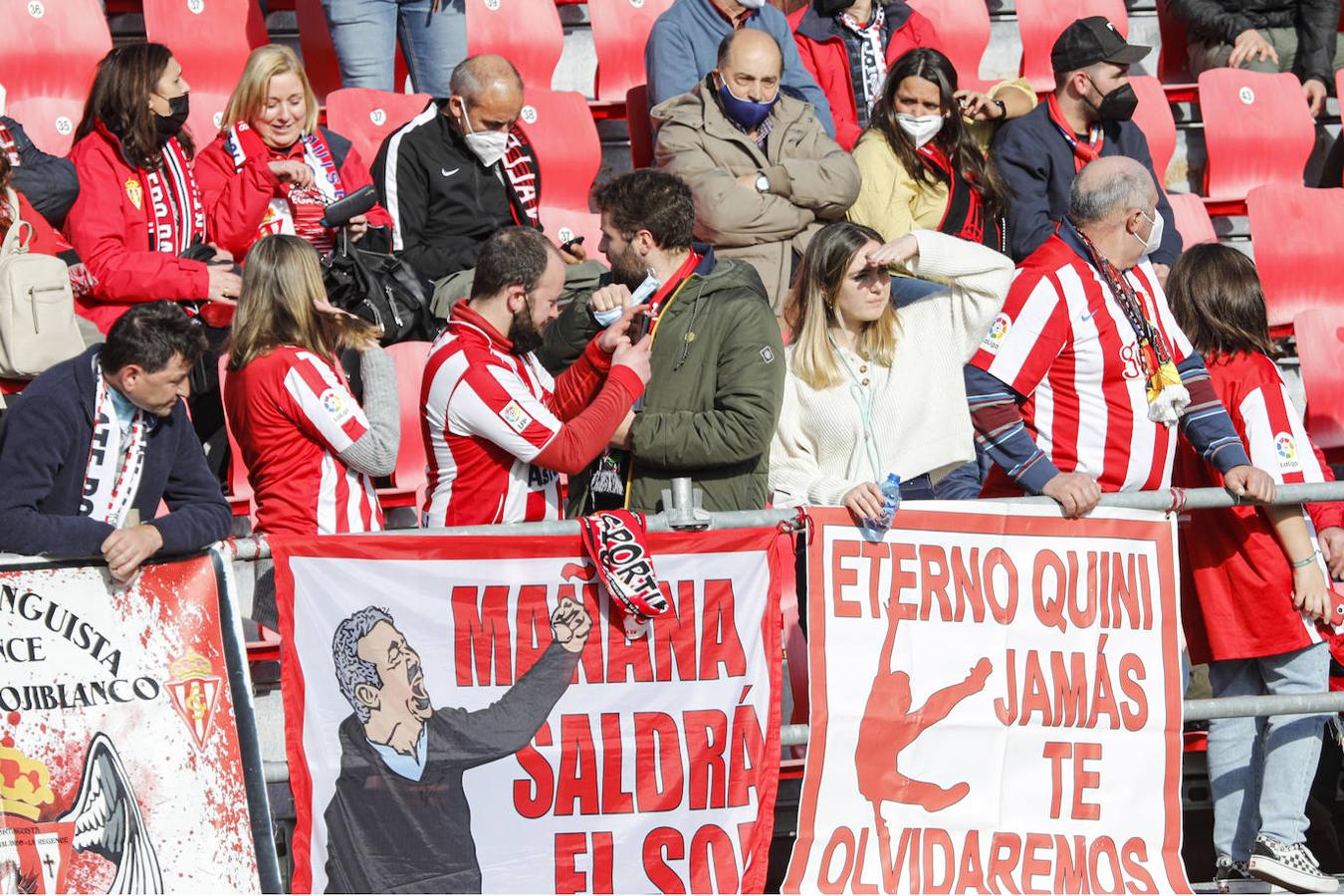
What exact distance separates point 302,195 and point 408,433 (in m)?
0.92

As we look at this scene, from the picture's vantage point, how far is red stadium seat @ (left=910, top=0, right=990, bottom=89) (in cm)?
820

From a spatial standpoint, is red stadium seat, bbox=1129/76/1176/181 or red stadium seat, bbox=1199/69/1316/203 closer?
red stadium seat, bbox=1129/76/1176/181

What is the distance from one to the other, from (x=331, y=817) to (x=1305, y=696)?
102 inches

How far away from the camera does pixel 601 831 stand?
4.27m

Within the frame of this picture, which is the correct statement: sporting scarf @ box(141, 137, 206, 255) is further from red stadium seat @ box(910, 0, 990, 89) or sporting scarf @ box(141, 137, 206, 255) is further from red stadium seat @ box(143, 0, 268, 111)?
red stadium seat @ box(910, 0, 990, 89)

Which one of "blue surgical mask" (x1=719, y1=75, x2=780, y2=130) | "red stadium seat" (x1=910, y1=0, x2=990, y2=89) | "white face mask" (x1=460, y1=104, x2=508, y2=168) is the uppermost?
"red stadium seat" (x1=910, y1=0, x2=990, y2=89)

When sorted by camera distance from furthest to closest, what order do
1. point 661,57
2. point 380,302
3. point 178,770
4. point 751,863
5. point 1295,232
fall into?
point 1295,232
point 661,57
point 380,302
point 751,863
point 178,770

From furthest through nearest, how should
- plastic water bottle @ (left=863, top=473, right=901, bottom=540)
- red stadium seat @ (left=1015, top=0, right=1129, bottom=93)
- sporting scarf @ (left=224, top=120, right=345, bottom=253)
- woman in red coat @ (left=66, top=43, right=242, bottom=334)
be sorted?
red stadium seat @ (left=1015, top=0, right=1129, bottom=93)
sporting scarf @ (left=224, top=120, right=345, bottom=253)
woman in red coat @ (left=66, top=43, right=242, bottom=334)
plastic water bottle @ (left=863, top=473, right=901, bottom=540)

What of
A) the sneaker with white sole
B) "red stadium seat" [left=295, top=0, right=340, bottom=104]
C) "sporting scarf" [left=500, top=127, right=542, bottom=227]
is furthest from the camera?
"red stadium seat" [left=295, top=0, right=340, bottom=104]

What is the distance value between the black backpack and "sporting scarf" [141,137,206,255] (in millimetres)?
519

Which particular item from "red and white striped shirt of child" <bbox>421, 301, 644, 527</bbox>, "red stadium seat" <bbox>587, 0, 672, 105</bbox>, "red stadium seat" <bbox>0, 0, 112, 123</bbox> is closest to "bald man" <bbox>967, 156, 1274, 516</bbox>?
"red and white striped shirt of child" <bbox>421, 301, 644, 527</bbox>

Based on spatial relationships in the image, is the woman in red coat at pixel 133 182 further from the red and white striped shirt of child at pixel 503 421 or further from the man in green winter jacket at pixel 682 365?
the man in green winter jacket at pixel 682 365

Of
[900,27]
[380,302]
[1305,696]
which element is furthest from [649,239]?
[900,27]

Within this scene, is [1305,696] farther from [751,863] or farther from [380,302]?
[380,302]
